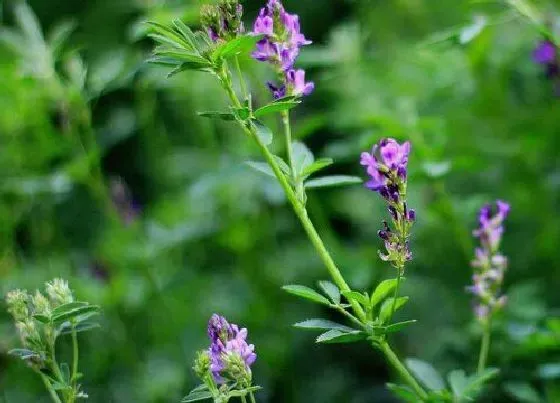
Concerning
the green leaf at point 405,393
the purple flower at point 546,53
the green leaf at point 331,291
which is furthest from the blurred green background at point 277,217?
the green leaf at point 331,291

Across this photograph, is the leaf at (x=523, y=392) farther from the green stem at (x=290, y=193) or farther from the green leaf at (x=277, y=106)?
the green leaf at (x=277, y=106)

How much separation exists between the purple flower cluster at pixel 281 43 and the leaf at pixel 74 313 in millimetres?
477

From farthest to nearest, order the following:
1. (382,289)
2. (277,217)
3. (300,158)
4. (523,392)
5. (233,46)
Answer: (277,217), (523,392), (300,158), (382,289), (233,46)

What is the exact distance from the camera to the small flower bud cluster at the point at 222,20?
4.38ft

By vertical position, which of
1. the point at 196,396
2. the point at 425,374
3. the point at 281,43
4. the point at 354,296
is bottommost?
the point at 425,374

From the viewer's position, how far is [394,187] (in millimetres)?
1375

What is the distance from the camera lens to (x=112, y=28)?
14.2ft

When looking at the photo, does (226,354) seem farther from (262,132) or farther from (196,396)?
(262,132)

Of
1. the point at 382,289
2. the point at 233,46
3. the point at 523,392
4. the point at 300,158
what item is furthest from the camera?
the point at 523,392

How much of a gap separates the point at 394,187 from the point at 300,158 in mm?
211

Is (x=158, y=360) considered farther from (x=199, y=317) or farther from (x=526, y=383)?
(x=526, y=383)

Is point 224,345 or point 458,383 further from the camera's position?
point 458,383

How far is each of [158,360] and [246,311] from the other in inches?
12.8

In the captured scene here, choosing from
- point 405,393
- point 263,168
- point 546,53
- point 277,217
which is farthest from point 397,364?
point 277,217
